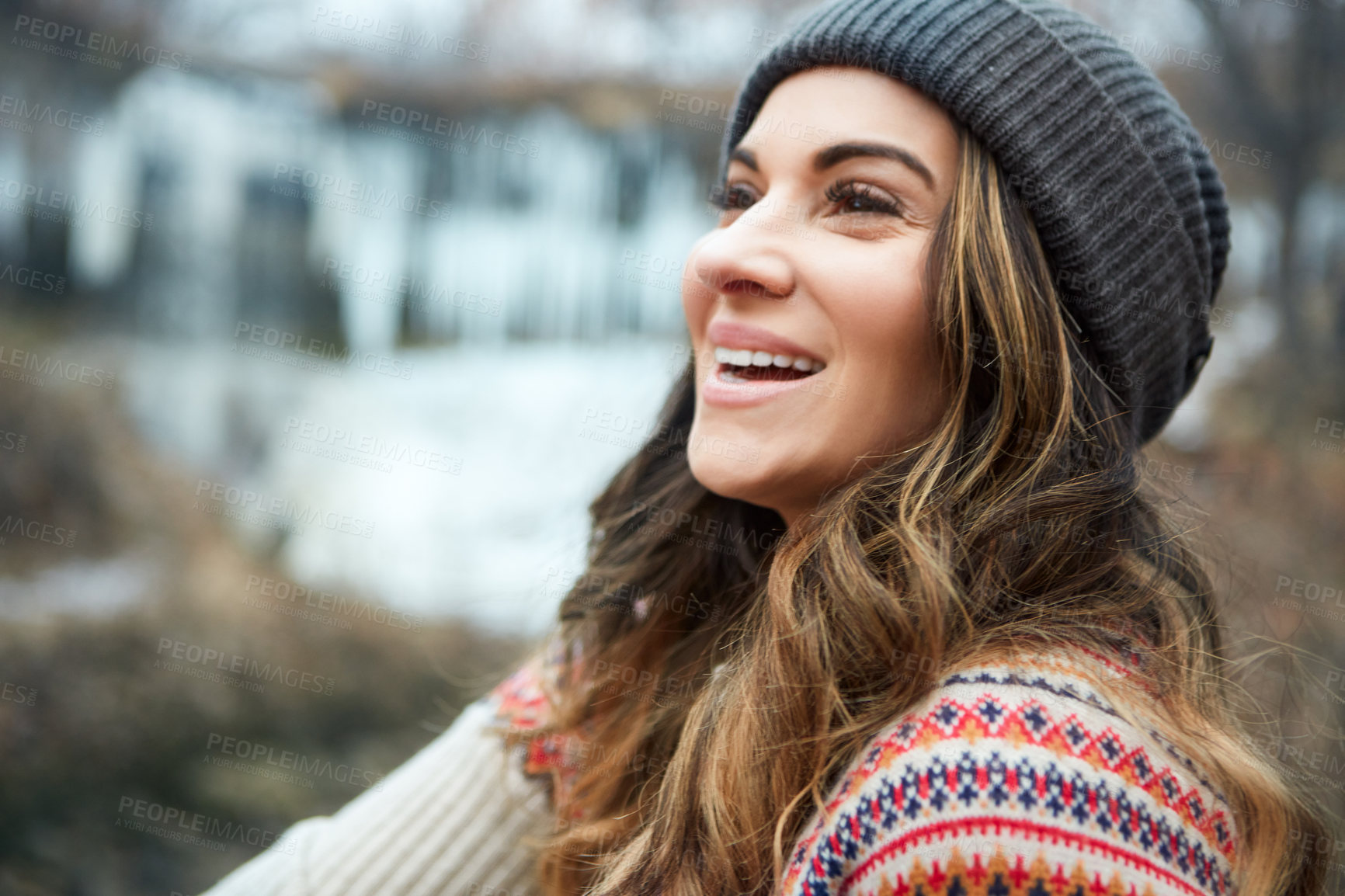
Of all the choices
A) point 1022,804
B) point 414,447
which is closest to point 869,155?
point 1022,804

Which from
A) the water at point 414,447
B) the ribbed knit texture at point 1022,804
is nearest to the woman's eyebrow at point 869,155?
the ribbed knit texture at point 1022,804

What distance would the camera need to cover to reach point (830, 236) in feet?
4.01

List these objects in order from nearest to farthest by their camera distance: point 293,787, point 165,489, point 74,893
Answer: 1. point 74,893
2. point 293,787
3. point 165,489

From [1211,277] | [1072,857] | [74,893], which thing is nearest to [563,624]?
[1072,857]

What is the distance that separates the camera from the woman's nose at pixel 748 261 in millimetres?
1213

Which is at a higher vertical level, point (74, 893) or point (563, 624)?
point (563, 624)

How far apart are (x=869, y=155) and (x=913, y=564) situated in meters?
0.54

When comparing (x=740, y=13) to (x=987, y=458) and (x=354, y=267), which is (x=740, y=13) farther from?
(x=987, y=458)

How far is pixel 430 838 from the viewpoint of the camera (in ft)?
4.67

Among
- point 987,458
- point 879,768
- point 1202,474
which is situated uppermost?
point 987,458

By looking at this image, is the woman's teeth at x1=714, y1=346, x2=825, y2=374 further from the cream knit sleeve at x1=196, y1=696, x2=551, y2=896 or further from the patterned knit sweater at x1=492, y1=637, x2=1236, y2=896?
the cream knit sleeve at x1=196, y1=696, x2=551, y2=896

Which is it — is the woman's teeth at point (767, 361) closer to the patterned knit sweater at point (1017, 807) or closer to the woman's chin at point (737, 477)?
the woman's chin at point (737, 477)

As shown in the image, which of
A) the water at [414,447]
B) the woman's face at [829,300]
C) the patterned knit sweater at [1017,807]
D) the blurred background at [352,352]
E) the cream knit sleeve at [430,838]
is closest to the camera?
the patterned knit sweater at [1017,807]

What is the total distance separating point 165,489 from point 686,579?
14.9 ft
